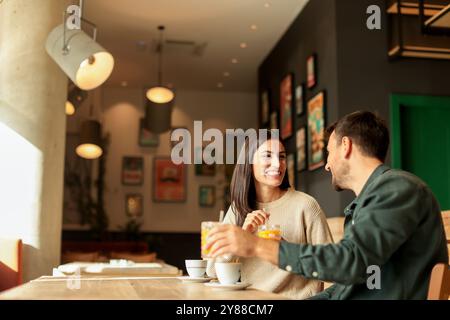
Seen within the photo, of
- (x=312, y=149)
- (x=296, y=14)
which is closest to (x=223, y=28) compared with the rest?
(x=296, y=14)

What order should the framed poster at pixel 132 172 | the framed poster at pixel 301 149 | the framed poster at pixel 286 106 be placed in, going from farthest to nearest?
the framed poster at pixel 132 172 < the framed poster at pixel 286 106 < the framed poster at pixel 301 149

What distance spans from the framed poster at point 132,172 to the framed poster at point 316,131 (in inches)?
174

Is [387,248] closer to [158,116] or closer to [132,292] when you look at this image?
[132,292]

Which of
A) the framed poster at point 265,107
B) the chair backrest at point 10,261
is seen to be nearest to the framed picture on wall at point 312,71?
the framed poster at point 265,107

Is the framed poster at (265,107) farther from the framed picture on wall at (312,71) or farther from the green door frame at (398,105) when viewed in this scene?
the green door frame at (398,105)

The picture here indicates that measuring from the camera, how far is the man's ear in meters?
1.68

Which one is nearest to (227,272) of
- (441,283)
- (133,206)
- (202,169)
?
(441,283)

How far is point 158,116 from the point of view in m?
7.43

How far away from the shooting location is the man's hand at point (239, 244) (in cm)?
145

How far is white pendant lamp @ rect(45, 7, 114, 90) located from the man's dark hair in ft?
7.84

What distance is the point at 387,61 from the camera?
505cm

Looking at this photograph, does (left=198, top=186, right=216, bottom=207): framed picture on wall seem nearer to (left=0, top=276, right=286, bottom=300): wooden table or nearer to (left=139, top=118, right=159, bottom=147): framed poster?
(left=139, top=118, right=159, bottom=147): framed poster

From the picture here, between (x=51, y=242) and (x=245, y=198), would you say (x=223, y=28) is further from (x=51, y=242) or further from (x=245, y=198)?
(x=245, y=198)
